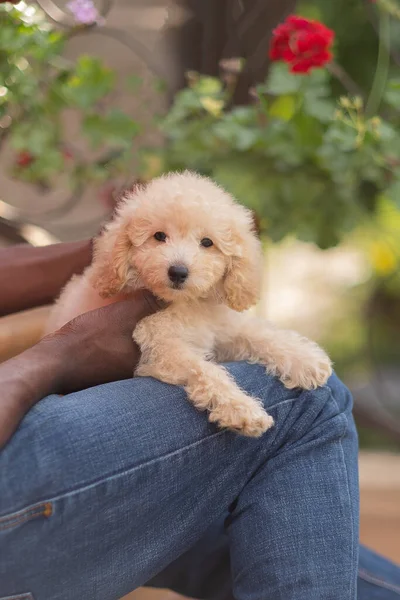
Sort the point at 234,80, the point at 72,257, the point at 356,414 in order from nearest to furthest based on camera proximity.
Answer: the point at 72,257
the point at 234,80
the point at 356,414

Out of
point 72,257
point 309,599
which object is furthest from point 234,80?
point 309,599

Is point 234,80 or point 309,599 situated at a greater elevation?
point 234,80

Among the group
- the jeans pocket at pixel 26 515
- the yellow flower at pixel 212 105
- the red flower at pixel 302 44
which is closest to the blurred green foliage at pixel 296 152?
the yellow flower at pixel 212 105

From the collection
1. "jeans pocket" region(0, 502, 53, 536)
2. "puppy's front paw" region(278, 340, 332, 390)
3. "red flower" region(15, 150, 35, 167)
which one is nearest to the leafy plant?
"red flower" region(15, 150, 35, 167)

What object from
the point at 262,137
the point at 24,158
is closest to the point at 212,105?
the point at 262,137

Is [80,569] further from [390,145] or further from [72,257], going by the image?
[390,145]

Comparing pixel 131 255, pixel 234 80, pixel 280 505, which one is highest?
pixel 234 80

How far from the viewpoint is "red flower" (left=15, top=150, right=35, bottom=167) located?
2.07 meters

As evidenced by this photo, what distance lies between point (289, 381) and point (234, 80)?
1445mm

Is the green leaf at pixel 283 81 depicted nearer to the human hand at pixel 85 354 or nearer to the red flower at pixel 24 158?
the red flower at pixel 24 158

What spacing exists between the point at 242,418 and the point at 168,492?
0.14 m

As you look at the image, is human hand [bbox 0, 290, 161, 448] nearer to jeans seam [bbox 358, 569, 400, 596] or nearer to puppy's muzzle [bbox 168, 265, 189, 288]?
puppy's muzzle [bbox 168, 265, 189, 288]

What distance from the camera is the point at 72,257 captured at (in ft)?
4.26

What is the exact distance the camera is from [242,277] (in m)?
1.04
